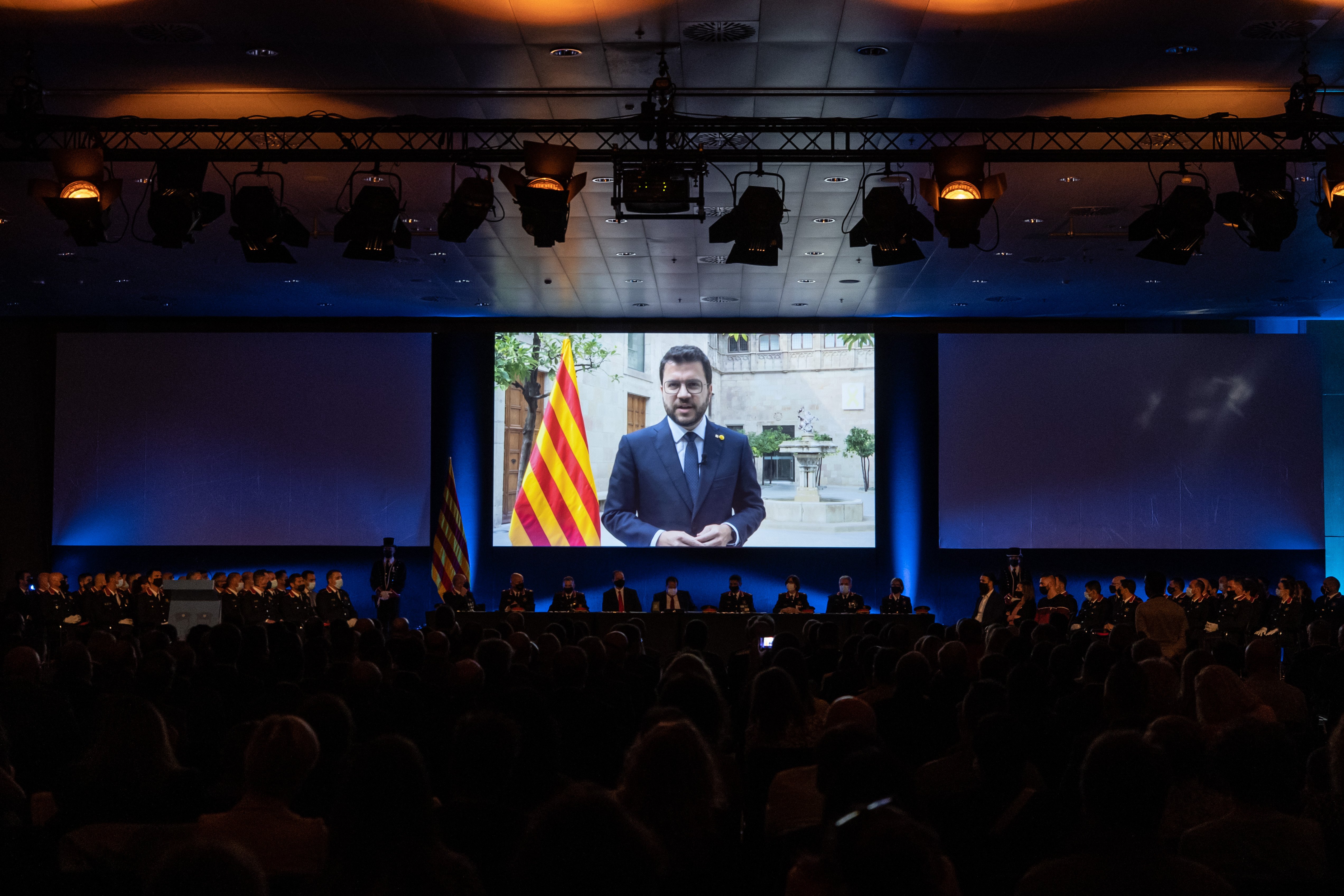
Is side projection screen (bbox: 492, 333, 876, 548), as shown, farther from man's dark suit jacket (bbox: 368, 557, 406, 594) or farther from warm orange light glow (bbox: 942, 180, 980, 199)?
warm orange light glow (bbox: 942, 180, 980, 199)

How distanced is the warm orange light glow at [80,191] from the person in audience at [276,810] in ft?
21.5

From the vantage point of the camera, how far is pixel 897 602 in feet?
46.7

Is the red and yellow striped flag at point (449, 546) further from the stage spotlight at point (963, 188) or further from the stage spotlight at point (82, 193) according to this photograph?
the stage spotlight at point (963, 188)

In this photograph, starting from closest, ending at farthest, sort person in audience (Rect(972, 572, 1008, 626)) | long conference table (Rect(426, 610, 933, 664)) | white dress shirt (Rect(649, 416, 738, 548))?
long conference table (Rect(426, 610, 933, 664)), person in audience (Rect(972, 572, 1008, 626)), white dress shirt (Rect(649, 416, 738, 548))

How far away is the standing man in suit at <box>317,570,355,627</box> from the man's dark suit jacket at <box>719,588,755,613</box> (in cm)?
487

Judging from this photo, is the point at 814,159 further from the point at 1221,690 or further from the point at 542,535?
the point at 542,535

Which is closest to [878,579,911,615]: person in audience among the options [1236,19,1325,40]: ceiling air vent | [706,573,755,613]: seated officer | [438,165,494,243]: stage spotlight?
[706,573,755,613]: seated officer

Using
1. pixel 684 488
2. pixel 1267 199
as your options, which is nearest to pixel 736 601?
pixel 684 488

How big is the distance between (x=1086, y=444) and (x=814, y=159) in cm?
1007

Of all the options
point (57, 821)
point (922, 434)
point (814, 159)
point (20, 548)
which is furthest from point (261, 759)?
point (20, 548)

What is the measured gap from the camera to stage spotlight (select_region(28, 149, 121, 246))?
8.02 meters

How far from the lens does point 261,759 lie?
2.86m

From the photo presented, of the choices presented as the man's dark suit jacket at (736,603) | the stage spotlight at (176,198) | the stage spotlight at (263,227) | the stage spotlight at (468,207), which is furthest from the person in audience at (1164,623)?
the stage spotlight at (176,198)

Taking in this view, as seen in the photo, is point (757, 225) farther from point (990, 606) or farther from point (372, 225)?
point (990, 606)
